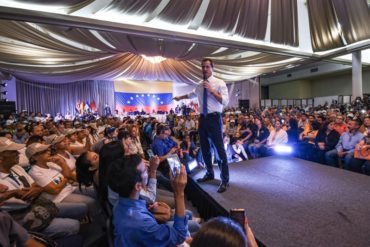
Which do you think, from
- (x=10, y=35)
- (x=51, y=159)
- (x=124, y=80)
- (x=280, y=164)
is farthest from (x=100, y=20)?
(x=124, y=80)

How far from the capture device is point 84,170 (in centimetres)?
227

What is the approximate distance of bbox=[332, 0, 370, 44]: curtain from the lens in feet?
19.0

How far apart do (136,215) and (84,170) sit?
138cm

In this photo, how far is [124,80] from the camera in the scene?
1537 cm

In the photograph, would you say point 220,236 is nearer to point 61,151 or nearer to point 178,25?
point 61,151

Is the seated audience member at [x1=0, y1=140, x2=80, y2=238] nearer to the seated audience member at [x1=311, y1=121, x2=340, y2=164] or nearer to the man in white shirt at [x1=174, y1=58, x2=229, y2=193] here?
the man in white shirt at [x1=174, y1=58, x2=229, y2=193]

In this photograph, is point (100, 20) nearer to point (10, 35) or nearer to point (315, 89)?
point (10, 35)

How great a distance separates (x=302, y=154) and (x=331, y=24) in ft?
14.2

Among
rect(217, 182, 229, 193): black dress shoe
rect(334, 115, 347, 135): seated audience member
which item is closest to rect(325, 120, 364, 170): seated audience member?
rect(334, 115, 347, 135): seated audience member

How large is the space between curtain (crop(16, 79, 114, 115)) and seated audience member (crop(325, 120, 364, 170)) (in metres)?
13.5

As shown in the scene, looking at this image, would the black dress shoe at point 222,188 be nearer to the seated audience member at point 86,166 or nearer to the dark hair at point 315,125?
the seated audience member at point 86,166

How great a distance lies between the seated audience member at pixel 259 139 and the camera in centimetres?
560

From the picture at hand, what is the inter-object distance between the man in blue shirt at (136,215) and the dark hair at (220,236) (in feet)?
1.55

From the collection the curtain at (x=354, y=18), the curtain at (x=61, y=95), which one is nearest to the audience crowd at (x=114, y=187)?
the curtain at (x=354, y=18)
